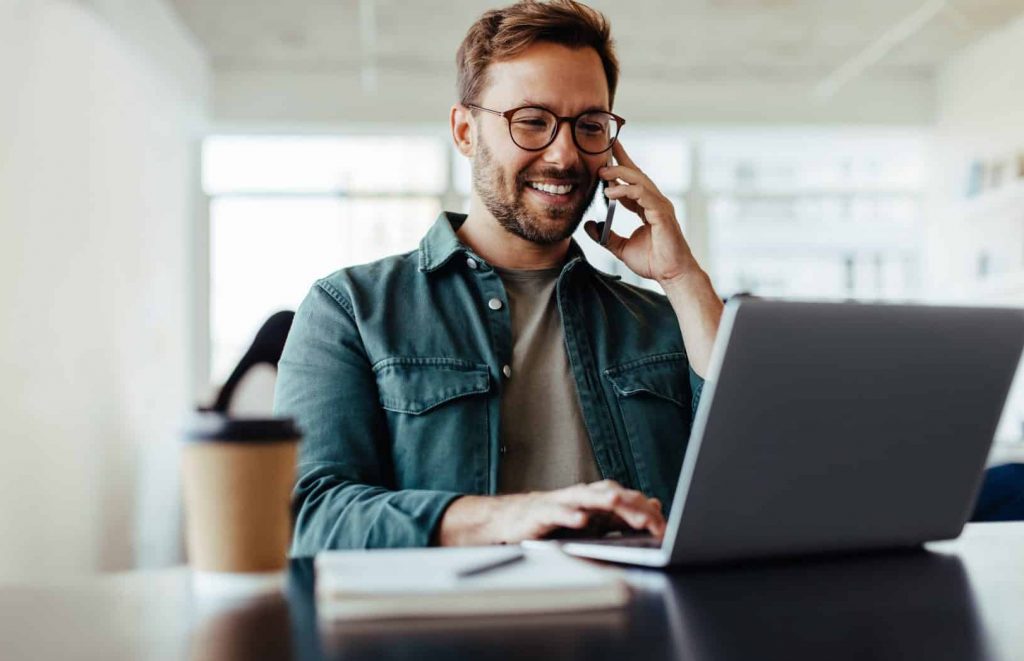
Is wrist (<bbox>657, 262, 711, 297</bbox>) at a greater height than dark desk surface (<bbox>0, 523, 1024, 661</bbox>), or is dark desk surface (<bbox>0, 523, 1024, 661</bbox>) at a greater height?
wrist (<bbox>657, 262, 711, 297</bbox>)

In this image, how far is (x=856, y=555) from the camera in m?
0.94

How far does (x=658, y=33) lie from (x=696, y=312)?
4.59m

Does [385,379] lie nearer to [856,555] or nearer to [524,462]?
[524,462]

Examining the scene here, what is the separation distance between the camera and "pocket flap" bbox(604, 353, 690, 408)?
1606 mm

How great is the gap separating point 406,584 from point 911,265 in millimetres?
7131

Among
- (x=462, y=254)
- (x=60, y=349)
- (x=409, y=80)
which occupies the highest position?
(x=409, y=80)

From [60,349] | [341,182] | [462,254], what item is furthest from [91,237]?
[462,254]

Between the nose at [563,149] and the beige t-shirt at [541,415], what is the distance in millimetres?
213

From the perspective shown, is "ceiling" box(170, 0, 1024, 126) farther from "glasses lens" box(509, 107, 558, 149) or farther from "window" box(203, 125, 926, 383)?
"glasses lens" box(509, 107, 558, 149)

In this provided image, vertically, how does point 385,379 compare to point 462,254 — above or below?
below

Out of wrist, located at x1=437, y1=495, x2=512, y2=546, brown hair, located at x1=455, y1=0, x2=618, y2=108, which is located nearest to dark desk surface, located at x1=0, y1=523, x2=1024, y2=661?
wrist, located at x1=437, y1=495, x2=512, y2=546

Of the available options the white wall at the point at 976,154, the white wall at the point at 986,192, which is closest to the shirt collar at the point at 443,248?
the white wall at the point at 986,192

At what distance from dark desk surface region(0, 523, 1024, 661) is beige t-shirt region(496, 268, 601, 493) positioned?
2.24ft

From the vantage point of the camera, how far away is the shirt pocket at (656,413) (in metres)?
1.57
